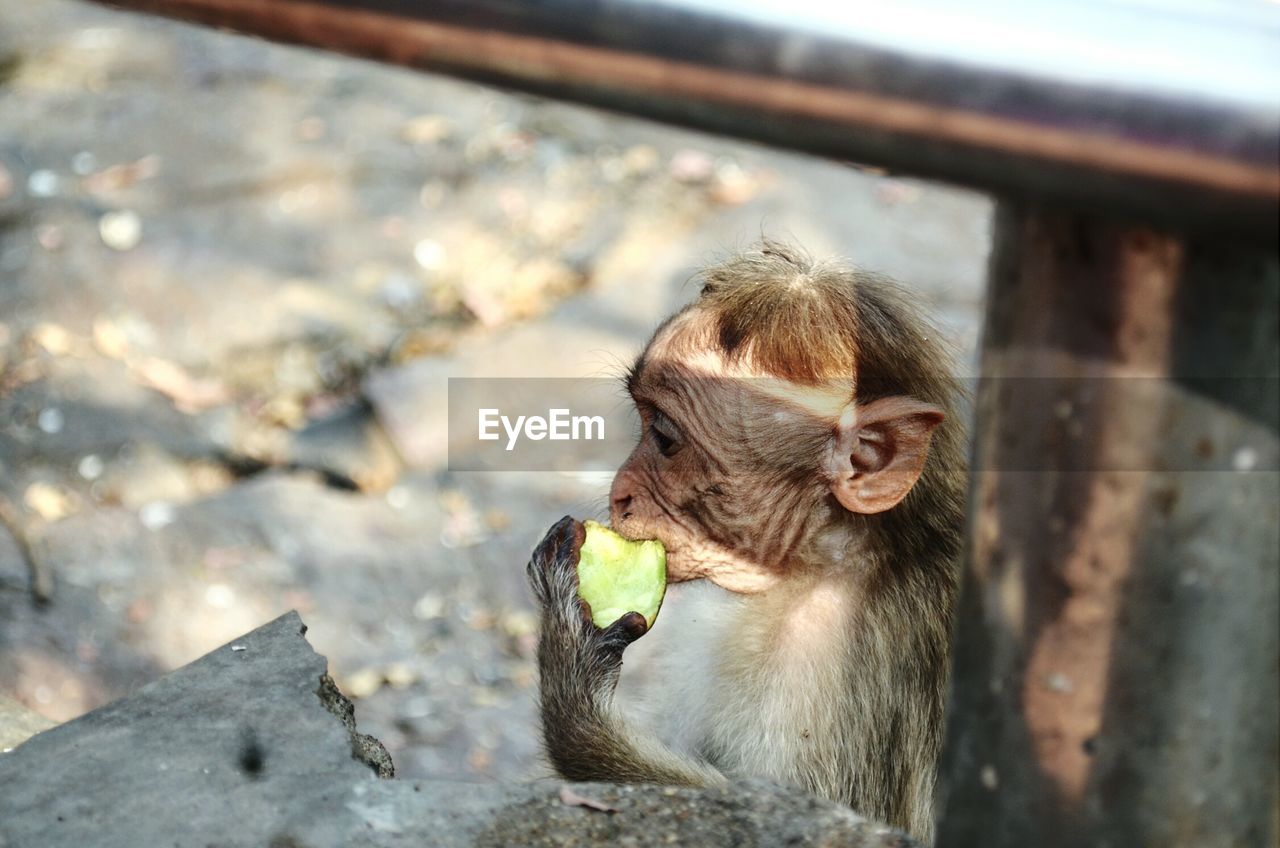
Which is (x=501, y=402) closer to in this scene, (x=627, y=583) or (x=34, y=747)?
(x=627, y=583)

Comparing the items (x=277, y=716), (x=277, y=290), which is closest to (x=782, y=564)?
(x=277, y=716)

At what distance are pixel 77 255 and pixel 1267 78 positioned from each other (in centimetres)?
783

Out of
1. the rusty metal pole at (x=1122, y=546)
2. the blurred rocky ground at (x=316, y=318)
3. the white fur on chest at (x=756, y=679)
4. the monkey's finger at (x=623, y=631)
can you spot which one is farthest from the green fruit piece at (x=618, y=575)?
the rusty metal pole at (x=1122, y=546)

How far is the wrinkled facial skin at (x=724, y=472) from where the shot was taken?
3.31 m

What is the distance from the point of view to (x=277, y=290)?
7.82 meters

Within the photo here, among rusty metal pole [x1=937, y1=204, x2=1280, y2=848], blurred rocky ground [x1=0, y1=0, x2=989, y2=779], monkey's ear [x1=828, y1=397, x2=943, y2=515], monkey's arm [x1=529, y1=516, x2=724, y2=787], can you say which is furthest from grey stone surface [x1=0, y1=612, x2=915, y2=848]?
blurred rocky ground [x1=0, y1=0, x2=989, y2=779]

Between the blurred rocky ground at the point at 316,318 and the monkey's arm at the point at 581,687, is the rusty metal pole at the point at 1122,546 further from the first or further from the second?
the blurred rocky ground at the point at 316,318

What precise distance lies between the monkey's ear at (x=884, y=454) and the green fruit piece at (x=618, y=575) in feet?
1.57

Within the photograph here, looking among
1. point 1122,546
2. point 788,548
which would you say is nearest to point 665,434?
point 788,548

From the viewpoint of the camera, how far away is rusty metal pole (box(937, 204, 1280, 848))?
115cm

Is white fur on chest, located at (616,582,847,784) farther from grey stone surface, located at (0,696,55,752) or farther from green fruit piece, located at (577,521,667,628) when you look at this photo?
grey stone surface, located at (0,696,55,752)

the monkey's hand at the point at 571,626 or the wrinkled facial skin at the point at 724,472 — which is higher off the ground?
the wrinkled facial skin at the point at 724,472

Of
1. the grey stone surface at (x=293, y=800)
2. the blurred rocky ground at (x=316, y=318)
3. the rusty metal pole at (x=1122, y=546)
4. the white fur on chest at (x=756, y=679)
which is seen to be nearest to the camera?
the rusty metal pole at (x=1122, y=546)

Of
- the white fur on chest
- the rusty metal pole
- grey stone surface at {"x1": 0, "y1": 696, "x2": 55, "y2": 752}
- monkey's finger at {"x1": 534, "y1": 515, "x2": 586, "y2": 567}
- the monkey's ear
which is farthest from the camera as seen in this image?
monkey's finger at {"x1": 534, "y1": 515, "x2": 586, "y2": 567}
